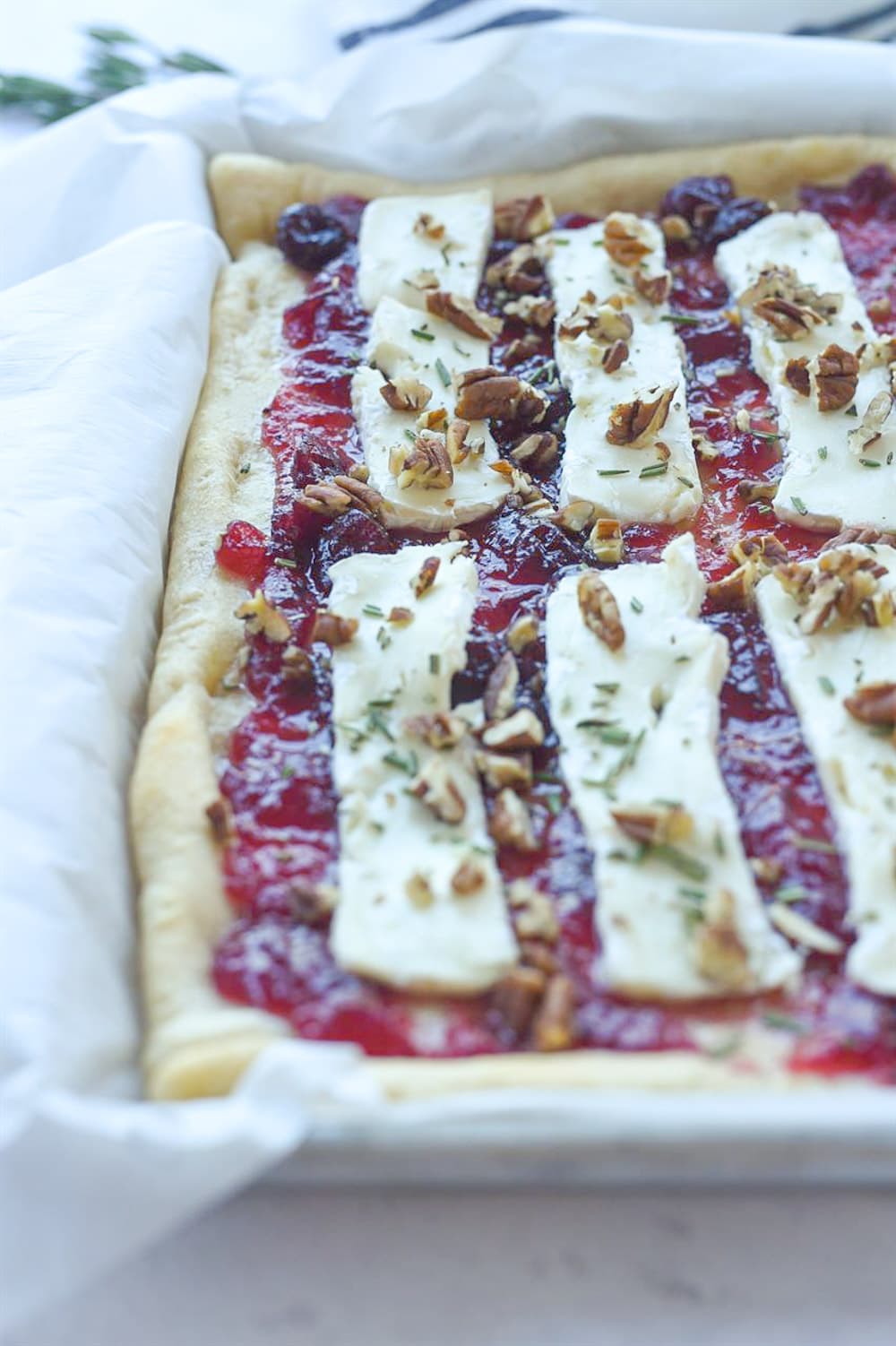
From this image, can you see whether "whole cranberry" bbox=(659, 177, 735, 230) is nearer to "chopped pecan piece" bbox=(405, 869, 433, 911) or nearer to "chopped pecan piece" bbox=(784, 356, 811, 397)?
"chopped pecan piece" bbox=(784, 356, 811, 397)

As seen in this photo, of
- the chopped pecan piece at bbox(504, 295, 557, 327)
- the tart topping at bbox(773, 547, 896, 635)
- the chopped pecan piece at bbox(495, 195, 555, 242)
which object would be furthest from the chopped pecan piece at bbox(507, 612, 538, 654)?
the chopped pecan piece at bbox(495, 195, 555, 242)

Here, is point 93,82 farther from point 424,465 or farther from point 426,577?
point 426,577

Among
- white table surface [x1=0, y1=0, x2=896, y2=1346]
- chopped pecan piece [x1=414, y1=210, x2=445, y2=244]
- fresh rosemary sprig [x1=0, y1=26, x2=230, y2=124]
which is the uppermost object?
fresh rosemary sprig [x1=0, y1=26, x2=230, y2=124]

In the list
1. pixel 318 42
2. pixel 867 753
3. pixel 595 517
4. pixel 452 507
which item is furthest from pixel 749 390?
pixel 318 42

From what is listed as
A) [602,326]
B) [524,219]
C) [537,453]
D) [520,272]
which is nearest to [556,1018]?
[537,453]

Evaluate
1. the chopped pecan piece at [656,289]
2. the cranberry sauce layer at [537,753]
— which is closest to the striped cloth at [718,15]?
the cranberry sauce layer at [537,753]

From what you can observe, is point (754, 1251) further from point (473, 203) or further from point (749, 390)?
point (473, 203)

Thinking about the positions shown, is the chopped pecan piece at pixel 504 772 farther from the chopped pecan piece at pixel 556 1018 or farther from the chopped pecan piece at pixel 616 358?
the chopped pecan piece at pixel 616 358
